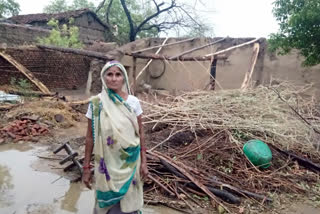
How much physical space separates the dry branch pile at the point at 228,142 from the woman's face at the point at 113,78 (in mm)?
1815

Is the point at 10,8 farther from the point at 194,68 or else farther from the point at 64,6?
the point at 194,68

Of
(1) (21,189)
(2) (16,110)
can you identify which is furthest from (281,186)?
(2) (16,110)

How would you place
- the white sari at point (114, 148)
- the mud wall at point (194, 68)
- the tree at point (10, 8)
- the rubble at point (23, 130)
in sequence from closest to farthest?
the white sari at point (114, 148) < the rubble at point (23, 130) < the mud wall at point (194, 68) < the tree at point (10, 8)

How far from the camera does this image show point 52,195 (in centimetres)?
343

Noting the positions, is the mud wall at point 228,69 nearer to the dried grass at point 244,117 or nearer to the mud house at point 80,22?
the dried grass at point 244,117

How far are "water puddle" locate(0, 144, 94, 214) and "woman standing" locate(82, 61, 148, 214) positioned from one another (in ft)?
3.84

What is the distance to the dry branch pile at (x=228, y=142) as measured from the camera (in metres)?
3.66

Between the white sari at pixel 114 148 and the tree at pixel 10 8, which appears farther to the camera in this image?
the tree at pixel 10 8

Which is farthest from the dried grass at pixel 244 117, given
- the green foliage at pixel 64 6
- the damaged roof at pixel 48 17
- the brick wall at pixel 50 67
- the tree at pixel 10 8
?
the green foliage at pixel 64 6

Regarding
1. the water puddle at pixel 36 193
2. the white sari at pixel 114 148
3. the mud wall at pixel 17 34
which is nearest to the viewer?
the white sari at pixel 114 148

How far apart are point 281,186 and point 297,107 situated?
234cm

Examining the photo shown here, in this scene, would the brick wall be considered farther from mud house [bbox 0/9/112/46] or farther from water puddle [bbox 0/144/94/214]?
water puddle [bbox 0/144/94/214]

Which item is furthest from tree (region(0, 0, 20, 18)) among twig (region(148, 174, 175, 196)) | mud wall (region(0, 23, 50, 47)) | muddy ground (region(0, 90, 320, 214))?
twig (region(148, 174, 175, 196))

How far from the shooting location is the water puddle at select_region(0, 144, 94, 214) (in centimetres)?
311
